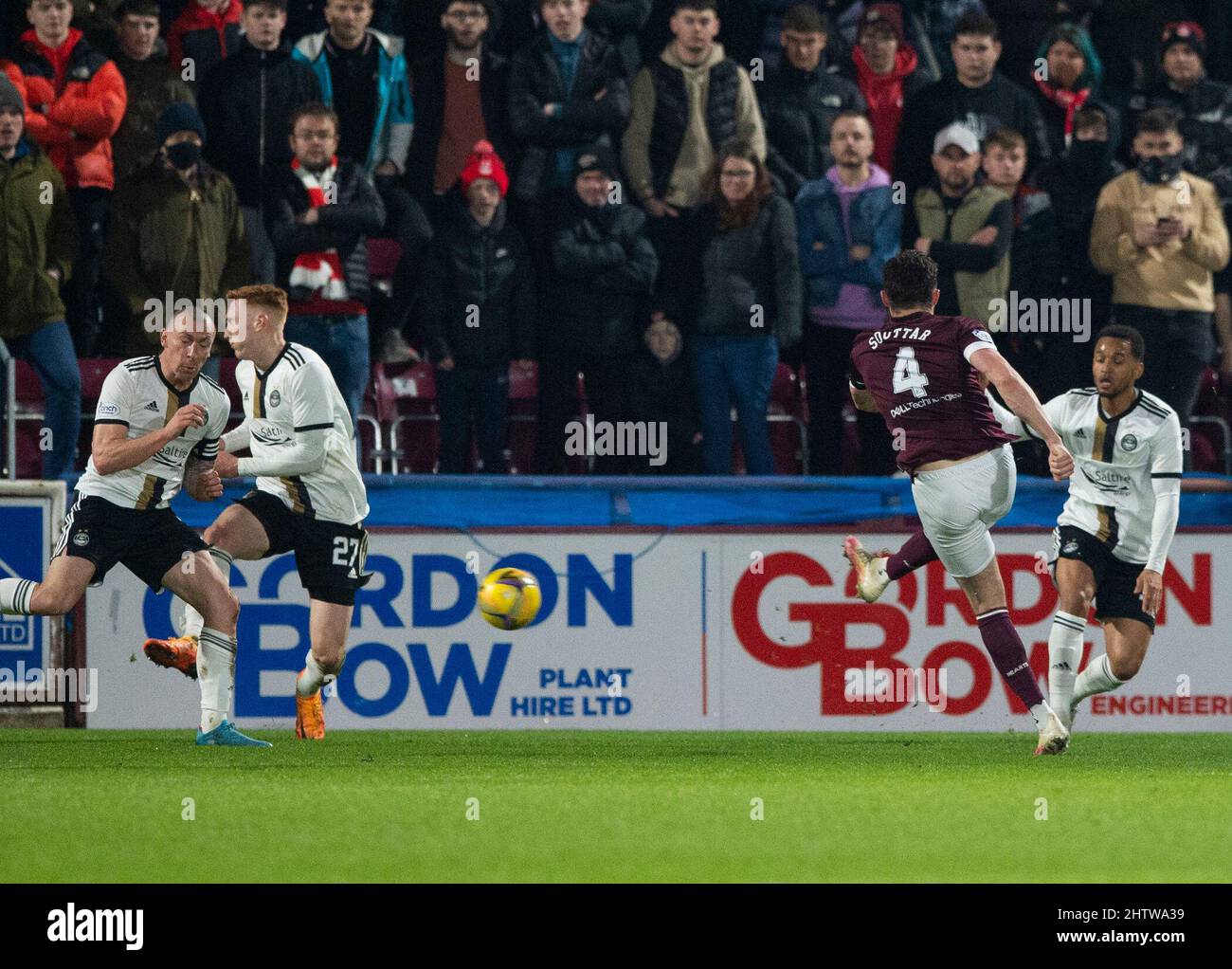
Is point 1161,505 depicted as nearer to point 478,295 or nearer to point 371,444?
point 478,295

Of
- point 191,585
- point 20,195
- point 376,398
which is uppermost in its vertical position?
point 20,195

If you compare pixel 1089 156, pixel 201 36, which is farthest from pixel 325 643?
pixel 1089 156

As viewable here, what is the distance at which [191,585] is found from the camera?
9602 mm

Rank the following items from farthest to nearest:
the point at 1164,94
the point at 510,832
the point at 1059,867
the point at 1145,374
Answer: the point at 1164,94, the point at 1145,374, the point at 510,832, the point at 1059,867

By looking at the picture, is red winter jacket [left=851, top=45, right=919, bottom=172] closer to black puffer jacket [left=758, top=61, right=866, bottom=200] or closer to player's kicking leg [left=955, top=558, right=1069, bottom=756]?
black puffer jacket [left=758, top=61, right=866, bottom=200]

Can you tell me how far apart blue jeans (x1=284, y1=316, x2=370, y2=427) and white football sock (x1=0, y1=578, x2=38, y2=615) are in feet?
8.90

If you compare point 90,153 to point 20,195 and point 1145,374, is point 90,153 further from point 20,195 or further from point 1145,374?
point 1145,374

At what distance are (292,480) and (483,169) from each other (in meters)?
3.19

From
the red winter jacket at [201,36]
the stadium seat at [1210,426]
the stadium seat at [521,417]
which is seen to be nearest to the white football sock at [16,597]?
the stadium seat at [521,417]

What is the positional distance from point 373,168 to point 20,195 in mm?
→ 2169

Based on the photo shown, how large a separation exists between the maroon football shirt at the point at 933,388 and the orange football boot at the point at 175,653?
3.37 meters

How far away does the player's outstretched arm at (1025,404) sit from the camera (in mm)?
8523

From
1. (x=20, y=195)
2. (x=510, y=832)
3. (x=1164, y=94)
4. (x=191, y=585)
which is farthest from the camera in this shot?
(x=1164, y=94)

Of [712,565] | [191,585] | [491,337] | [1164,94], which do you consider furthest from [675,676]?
[1164,94]
